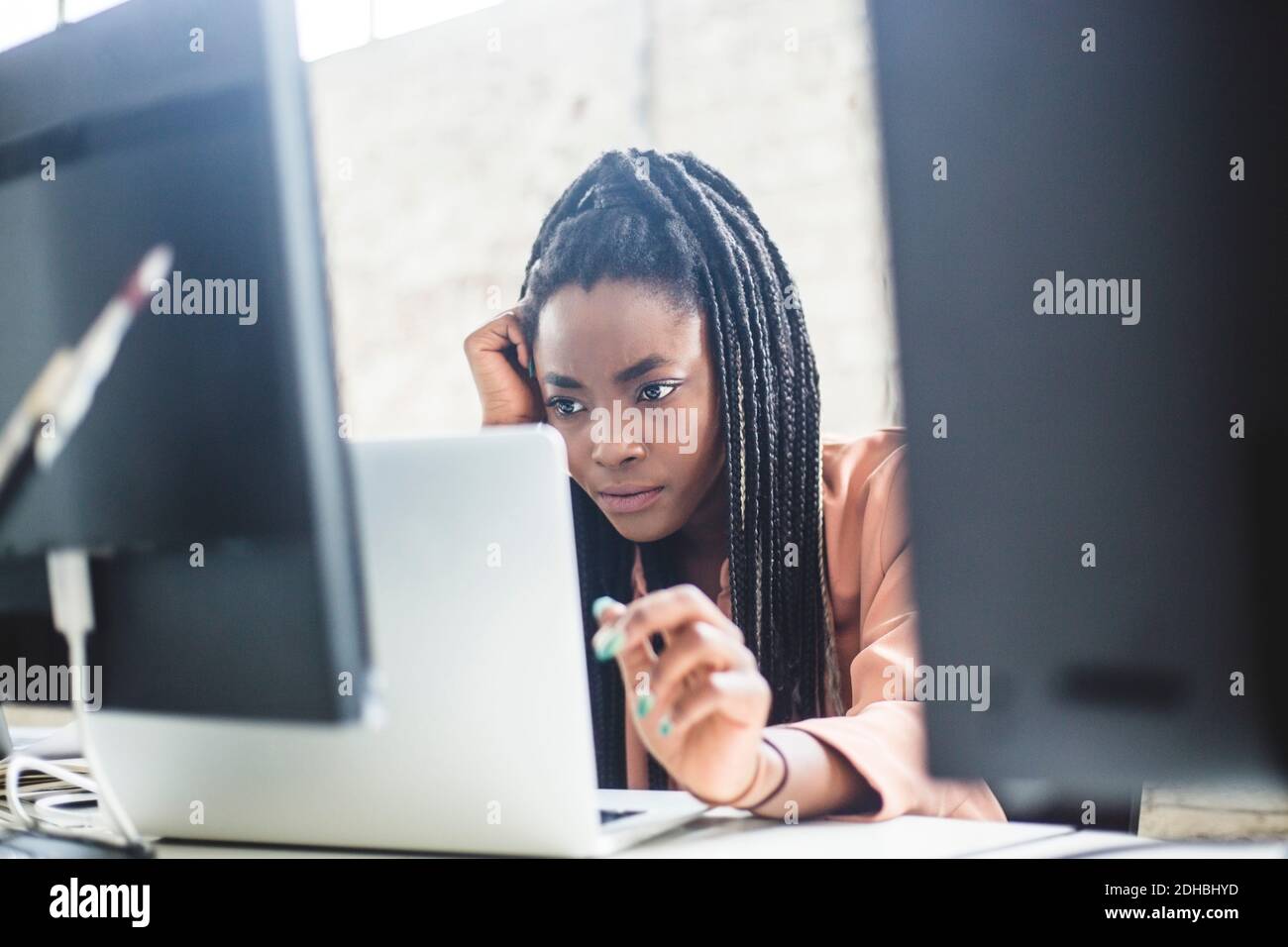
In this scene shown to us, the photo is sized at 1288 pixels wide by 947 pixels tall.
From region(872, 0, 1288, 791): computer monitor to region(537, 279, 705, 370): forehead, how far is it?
0.78m

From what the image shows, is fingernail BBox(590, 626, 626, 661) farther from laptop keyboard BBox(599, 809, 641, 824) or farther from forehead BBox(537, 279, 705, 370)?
forehead BBox(537, 279, 705, 370)

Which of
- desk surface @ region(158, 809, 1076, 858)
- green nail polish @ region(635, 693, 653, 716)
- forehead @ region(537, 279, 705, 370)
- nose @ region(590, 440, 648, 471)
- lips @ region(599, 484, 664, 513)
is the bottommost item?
desk surface @ region(158, 809, 1076, 858)

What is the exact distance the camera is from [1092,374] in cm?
42

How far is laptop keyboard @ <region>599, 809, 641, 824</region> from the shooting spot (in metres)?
0.60

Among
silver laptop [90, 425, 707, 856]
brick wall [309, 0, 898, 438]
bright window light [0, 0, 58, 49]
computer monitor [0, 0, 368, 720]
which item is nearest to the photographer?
computer monitor [0, 0, 368, 720]

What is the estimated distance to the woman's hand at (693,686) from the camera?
54 cm

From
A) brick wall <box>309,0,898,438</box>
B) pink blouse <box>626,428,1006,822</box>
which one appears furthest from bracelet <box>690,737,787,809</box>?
brick wall <box>309,0,898,438</box>

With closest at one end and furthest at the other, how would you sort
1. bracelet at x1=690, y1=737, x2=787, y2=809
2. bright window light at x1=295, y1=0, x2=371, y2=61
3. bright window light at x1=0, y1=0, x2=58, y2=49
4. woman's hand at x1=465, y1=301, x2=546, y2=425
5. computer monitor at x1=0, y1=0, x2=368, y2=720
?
A: computer monitor at x1=0, y1=0, x2=368, y2=720
bracelet at x1=690, y1=737, x2=787, y2=809
bright window light at x1=0, y1=0, x2=58, y2=49
woman's hand at x1=465, y1=301, x2=546, y2=425
bright window light at x1=295, y1=0, x2=371, y2=61

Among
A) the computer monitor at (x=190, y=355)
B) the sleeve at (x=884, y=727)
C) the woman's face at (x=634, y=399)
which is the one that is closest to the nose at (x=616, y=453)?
the woman's face at (x=634, y=399)

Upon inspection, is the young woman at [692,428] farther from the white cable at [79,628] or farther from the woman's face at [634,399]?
the white cable at [79,628]

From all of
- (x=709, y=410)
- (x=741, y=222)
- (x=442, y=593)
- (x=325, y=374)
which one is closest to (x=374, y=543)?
(x=442, y=593)

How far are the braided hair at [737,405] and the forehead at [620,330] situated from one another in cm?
2
